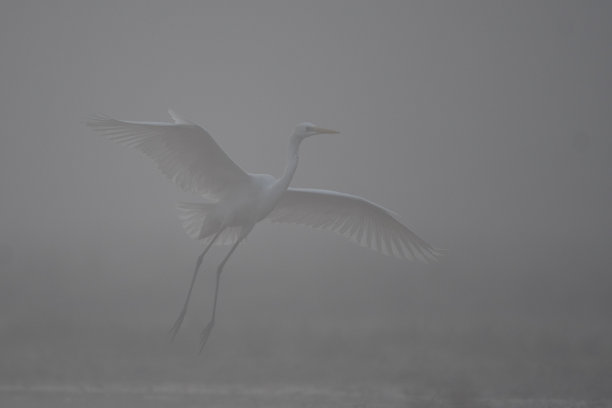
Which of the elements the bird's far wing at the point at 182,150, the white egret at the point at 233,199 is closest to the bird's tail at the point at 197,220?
the white egret at the point at 233,199

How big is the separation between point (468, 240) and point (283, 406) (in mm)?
40853

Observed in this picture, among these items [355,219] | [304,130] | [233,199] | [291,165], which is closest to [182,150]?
[233,199]

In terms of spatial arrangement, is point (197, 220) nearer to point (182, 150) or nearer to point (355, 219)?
point (182, 150)

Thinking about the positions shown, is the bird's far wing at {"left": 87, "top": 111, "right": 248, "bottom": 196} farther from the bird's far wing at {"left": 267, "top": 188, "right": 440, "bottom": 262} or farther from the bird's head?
the bird's far wing at {"left": 267, "top": 188, "right": 440, "bottom": 262}

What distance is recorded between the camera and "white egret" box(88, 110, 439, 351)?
1125cm

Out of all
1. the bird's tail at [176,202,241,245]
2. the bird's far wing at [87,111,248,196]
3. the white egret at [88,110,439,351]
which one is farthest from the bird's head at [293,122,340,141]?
the bird's tail at [176,202,241,245]

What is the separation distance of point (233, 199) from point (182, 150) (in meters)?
1.19

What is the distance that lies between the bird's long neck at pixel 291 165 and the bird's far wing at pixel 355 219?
169 cm

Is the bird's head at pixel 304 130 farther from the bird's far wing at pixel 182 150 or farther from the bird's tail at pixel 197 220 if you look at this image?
the bird's tail at pixel 197 220

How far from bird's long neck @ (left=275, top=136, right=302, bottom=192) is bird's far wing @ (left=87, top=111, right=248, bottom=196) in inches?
34.4

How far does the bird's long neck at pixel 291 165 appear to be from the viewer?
1121cm

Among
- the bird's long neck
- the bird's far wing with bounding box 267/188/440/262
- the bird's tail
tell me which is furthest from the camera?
the bird's far wing with bounding box 267/188/440/262

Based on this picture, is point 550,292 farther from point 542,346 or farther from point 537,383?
point 537,383

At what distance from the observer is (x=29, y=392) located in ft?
40.7
